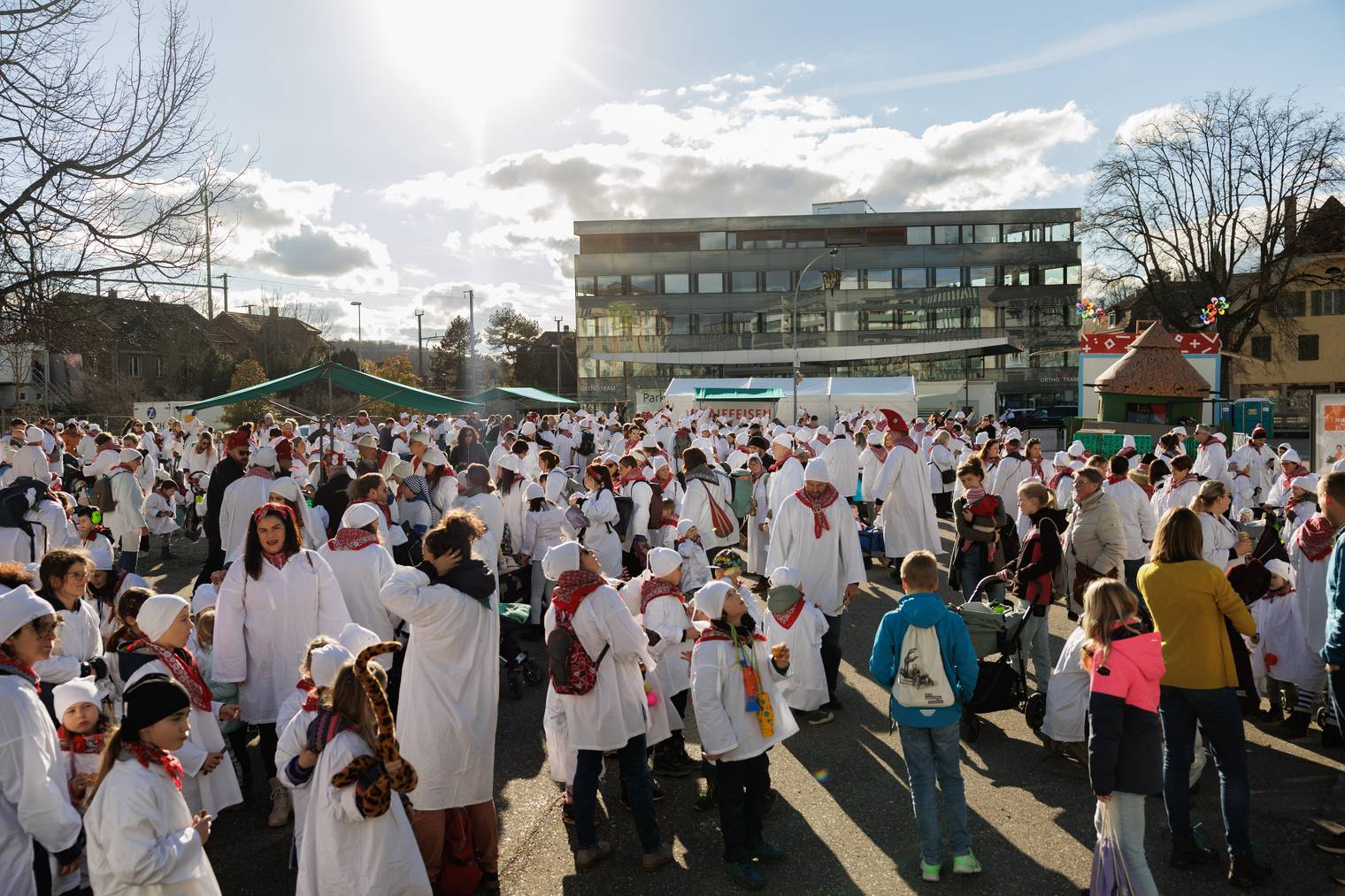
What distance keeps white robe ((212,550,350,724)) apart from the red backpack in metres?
1.56

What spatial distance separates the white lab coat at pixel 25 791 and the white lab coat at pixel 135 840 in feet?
1.75

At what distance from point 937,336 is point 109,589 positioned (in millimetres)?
56416

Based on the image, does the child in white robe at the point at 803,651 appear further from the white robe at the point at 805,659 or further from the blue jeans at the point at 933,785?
the blue jeans at the point at 933,785

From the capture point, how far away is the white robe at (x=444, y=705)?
162 inches

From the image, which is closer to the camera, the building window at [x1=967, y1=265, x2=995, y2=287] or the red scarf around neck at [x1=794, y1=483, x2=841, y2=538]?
the red scarf around neck at [x1=794, y1=483, x2=841, y2=538]

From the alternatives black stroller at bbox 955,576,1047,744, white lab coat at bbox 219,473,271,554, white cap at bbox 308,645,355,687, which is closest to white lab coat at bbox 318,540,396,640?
white lab coat at bbox 219,473,271,554

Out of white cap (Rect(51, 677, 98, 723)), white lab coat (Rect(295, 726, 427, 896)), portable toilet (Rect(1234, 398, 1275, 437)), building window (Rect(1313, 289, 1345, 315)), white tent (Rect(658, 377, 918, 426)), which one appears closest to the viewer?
white lab coat (Rect(295, 726, 427, 896))

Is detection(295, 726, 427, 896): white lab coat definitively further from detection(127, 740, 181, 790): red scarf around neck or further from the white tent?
the white tent

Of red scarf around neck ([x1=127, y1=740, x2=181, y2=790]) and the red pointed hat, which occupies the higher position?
the red pointed hat

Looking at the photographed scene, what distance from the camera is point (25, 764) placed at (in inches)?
122

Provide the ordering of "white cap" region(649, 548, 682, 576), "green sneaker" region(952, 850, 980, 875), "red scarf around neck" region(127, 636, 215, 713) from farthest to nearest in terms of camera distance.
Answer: "white cap" region(649, 548, 682, 576) < "green sneaker" region(952, 850, 980, 875) < "red scarf around neck" region(127, 636, 215, 713)

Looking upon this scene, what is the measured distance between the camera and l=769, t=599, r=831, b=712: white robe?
649cm

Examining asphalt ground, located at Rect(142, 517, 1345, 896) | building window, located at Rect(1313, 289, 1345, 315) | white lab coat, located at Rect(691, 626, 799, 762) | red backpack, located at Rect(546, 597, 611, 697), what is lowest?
asphalt ground, located at Rect(142, 517, 1345, 896)

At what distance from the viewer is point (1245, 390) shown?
5366 cm
